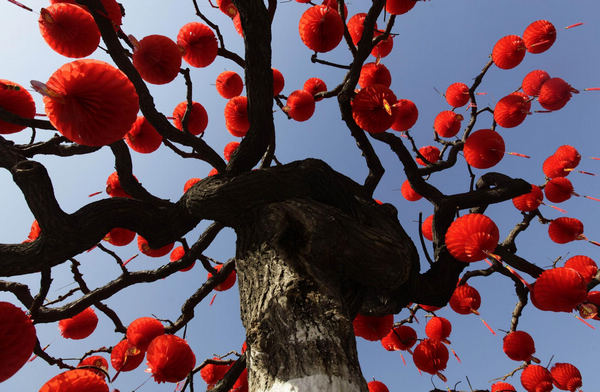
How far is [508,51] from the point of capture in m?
4.06

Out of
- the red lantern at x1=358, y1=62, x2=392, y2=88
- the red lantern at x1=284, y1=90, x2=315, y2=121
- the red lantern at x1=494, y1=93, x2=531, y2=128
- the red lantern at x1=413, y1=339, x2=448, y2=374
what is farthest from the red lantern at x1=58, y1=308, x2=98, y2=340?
the red lantern at x1=494, y1=93, x2=531, y2=128

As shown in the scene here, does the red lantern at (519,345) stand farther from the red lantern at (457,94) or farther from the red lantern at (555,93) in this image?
→ the red lantern at (457,94)

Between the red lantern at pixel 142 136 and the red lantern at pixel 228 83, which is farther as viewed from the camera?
the red lantern at pixel 228 83

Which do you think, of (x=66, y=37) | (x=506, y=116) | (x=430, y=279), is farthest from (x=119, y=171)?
(x=506, y=116)

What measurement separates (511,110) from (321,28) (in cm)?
280

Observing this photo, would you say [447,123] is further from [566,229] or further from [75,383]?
[75,383]

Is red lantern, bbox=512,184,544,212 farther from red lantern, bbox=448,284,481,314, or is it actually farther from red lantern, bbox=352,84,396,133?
red lantern, bbox=352,84,396,133

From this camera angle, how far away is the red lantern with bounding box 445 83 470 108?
464 cm

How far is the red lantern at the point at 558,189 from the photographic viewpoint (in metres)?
4.39

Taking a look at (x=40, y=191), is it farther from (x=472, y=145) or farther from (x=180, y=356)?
(x=472, y=145)

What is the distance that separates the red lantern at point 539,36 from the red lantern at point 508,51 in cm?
20

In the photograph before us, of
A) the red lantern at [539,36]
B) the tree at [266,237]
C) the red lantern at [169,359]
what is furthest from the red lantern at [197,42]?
the red lantern at [539,36]

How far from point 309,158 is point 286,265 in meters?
0.99

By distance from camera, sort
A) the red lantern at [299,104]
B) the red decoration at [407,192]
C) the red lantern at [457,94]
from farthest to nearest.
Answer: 1. the red decoration at [407,192]
2. the red lantern at [457,94]
3. the red lantern at [299,104]
